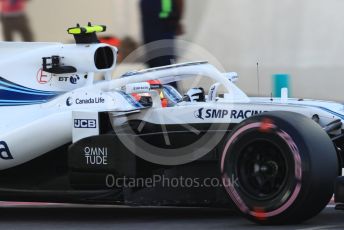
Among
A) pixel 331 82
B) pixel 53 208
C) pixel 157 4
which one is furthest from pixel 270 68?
pixel 53 208

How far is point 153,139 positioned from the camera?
8070mm

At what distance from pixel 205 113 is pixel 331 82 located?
563 centimetres

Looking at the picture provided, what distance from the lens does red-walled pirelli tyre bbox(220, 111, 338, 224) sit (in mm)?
6965

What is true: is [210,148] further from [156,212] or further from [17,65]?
[17,65]

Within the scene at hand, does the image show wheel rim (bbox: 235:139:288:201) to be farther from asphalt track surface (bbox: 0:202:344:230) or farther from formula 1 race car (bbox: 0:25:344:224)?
asphalt track surface (bbox: 0:202:344:230)

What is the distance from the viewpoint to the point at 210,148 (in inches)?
306

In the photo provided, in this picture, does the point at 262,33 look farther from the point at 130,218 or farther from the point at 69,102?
the point at 130,218

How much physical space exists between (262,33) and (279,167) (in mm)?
6519

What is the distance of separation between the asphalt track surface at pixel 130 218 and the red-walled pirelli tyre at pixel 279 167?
152mm

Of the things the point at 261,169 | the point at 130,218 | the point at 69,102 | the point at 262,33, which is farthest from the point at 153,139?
the point at 262,33

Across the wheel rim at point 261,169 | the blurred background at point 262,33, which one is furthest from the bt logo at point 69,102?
the blurred background at point 262,33

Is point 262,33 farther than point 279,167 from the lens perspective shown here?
Yes

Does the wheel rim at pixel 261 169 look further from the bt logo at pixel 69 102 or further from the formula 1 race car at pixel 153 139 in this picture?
the bt logo at pixel 69 102

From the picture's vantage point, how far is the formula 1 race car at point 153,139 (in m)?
7.09
